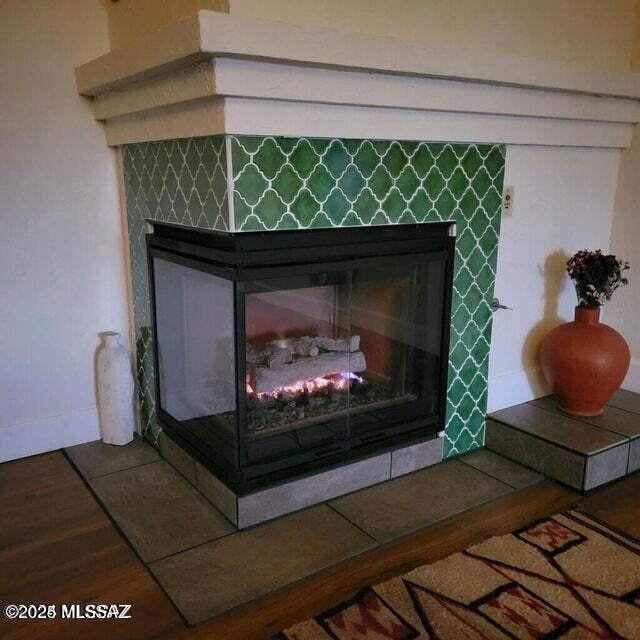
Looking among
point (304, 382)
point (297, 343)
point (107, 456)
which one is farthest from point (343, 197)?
point (107, 456)

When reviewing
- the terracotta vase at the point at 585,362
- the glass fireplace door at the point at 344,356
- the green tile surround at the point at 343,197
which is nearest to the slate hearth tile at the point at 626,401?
the terracotta vase at the point at 585,362

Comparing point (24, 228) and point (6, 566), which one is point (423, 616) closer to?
point (6, 566)

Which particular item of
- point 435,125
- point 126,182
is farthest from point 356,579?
point 126,182

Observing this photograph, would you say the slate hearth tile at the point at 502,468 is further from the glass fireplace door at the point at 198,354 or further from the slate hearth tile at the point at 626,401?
the glass fireplace door at the point at 198,354

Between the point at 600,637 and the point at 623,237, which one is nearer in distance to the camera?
the point at 600,637

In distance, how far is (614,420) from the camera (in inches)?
92.1

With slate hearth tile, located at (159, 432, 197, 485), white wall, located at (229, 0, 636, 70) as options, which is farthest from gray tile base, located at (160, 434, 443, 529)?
white wall, located at (229, 0, 636, 70)

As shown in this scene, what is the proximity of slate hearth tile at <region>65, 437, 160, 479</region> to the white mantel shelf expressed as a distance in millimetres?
1121

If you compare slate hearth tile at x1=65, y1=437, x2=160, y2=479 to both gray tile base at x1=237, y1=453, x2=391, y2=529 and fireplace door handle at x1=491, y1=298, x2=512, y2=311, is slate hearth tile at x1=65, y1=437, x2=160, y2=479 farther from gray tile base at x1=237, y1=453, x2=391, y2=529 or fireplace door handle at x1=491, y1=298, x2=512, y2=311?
fireplace door handle at x1=491, y1=298, x2=512, y2=311

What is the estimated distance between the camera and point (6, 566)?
1711 millimetres

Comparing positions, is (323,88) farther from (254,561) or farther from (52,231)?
(254,561)

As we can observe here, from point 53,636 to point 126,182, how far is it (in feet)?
4.82

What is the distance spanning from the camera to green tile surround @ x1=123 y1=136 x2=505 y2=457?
1681mm

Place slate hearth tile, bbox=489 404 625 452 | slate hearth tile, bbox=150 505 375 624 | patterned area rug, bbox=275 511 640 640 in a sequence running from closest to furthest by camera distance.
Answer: patterned area rug, bbox=275 511 640 640 < slate hearth tile, bbox=150 505 375 624 < slate hearth tile, bbox=489 404 625 452
